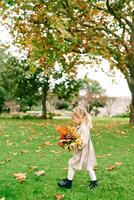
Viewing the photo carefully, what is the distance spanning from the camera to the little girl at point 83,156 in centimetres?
769

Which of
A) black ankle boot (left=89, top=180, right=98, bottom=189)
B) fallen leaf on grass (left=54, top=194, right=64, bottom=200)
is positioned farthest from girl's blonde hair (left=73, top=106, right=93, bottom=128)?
fallen leaf on grass (left=54, top=194, right=64, bottom=200)

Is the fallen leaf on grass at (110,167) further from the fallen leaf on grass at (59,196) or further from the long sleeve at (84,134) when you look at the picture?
the fallen leaf on grass at (59,196)

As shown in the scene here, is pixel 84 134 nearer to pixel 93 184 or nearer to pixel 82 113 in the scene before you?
pixel 82 113

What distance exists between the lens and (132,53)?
74.7 feet

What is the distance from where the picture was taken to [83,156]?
769 cm

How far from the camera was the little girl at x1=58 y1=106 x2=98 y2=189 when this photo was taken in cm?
769

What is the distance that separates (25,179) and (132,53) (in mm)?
15579

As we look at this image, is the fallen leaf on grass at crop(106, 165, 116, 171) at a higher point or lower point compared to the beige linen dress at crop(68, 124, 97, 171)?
lower

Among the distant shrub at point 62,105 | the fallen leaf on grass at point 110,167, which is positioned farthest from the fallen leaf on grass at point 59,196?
the distant shrub at point 62,105

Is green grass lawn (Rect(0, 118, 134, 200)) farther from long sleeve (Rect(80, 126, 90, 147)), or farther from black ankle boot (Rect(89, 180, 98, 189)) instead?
long sleeve (Rect(80, 126, 90, 147))

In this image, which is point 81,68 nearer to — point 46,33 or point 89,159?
point 46,33

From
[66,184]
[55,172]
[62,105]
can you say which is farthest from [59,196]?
[62,105]

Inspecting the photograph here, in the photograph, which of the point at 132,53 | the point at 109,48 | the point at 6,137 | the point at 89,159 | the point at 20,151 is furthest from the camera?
the point at 132,53

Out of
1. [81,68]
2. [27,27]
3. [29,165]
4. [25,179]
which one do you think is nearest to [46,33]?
[27,27]
